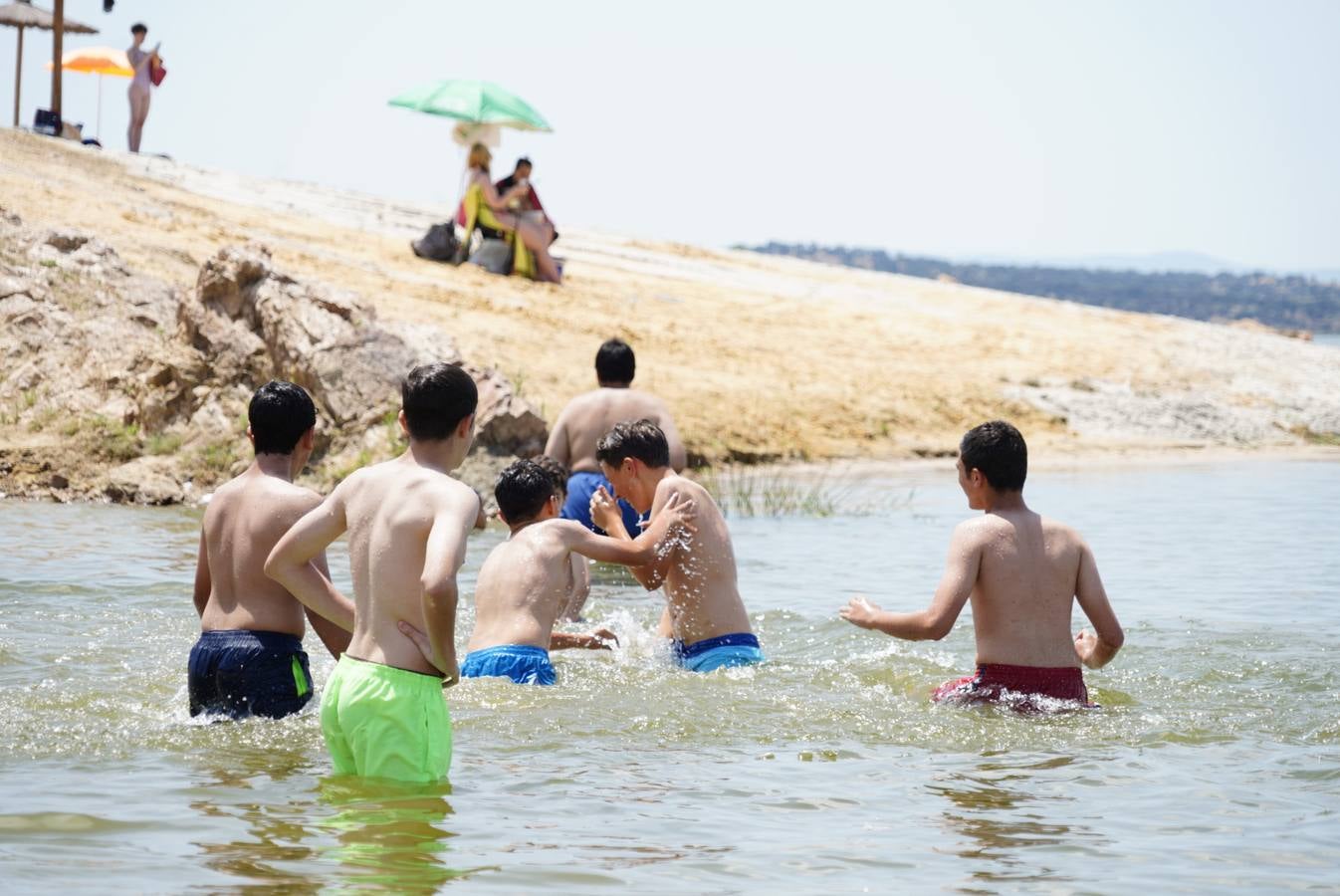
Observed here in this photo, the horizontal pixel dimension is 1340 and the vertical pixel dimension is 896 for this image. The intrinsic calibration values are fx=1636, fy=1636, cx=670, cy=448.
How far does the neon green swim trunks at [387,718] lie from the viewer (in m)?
4.39

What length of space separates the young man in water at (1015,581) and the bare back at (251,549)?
2253 millimetres

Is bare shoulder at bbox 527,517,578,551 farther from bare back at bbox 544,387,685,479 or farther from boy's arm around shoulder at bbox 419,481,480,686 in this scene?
bare back at bbox 544,387,685,479

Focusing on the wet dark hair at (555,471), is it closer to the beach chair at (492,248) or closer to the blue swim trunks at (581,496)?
the blue swim trunks at (581,496)

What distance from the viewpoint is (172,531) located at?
11.2 m

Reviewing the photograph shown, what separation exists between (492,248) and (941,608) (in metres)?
15.6

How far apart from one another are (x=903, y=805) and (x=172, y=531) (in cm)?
741

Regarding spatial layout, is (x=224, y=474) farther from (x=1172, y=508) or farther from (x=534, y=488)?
(x=1172, y=508)

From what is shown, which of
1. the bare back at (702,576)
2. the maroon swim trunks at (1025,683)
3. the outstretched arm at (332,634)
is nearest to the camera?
the outstretched arm at (332,634)

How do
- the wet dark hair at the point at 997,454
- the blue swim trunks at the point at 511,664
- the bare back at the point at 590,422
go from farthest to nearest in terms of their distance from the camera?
the bare back at the point at 590,422, the blue swim trunks at the point at 511,664, the wet dark hair at the point at 997,454

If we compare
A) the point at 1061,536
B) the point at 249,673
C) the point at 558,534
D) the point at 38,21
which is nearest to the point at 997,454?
the point at 1061,536

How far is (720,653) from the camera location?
7.06 m

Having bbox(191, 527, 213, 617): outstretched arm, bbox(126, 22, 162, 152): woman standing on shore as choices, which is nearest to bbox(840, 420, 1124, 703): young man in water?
bbox(191, 527, 213, 617): outstretched arm

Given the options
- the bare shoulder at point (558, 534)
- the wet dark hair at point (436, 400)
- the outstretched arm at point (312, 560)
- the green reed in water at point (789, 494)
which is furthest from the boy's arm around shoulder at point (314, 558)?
the green reed in water at point (789, 494)

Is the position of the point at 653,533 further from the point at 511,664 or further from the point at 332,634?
the point at 332,634
